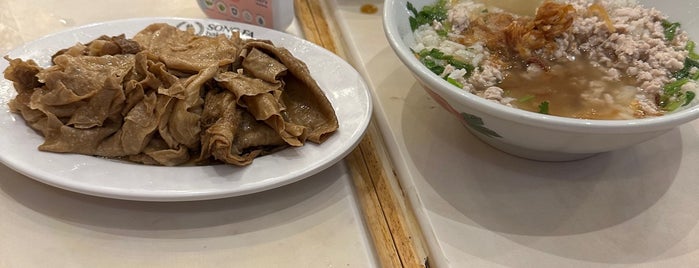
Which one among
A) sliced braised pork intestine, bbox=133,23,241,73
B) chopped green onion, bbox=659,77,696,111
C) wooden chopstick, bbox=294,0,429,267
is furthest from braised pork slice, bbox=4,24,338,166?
chopped green onion, bbox=659,77,696,111

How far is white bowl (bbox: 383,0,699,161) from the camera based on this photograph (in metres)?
0.87

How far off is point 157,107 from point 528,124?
0.67 metres

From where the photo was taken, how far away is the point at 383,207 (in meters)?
1.07

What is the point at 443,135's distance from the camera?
121 centimetres

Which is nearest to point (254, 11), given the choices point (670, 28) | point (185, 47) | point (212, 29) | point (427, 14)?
point (212, 29)

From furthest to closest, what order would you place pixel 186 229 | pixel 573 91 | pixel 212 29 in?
pixel 212 29
pixel 573 91
pixel 186 229

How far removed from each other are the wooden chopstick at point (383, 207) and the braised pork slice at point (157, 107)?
125mm

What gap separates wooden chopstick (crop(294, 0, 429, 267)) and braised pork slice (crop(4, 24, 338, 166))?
12 centimetres

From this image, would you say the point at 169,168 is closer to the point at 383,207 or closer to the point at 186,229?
the point at 186,229

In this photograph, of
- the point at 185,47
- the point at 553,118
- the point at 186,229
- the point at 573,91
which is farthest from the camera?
the point at 185,47

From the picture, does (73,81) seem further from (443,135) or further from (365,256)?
(443,135)

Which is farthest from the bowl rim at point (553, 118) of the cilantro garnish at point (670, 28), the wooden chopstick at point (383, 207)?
the cilantro garnish at point (670, 28)

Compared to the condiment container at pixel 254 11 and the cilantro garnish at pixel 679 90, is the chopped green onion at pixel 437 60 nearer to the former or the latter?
the cilantro garnish at pixel 679 90

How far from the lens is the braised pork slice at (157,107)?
1.02m
